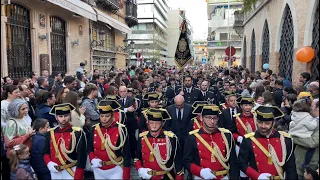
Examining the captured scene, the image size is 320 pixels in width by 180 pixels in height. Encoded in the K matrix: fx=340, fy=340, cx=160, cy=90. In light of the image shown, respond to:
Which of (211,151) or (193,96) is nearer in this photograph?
(211,151)

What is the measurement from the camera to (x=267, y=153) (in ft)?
13.7

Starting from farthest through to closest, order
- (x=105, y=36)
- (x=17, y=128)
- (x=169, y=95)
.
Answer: (x=105, y=36) < (x=169, y=95) < (x=17, y=128)

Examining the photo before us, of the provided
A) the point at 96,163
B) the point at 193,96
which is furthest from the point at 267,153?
the point at 193,96

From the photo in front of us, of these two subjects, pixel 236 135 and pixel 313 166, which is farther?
pixel 236 135

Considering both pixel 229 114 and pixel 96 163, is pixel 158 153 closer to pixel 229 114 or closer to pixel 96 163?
pixel 96 163

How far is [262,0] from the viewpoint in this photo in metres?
21.0

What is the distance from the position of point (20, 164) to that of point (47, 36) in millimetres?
13234

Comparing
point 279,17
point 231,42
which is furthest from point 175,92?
point 231,42

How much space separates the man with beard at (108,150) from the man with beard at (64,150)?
0.56 feet

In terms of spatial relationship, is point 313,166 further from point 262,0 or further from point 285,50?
point 262,0

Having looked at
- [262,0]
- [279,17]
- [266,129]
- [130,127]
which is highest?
[262,0]

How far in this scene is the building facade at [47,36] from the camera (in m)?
14.0

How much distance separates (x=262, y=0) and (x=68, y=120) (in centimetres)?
1868

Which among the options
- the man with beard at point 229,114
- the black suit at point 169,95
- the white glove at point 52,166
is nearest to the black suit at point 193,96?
the black suit at point 169,95
